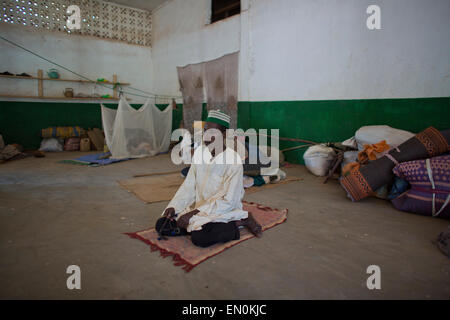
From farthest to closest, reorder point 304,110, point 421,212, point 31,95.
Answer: point 31,95, point 304,110, point 421,212

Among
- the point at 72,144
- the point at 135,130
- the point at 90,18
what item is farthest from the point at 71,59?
the point at 135,130

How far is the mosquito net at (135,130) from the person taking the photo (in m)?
5.84

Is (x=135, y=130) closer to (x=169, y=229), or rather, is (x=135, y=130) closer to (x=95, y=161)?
(x=95, y=161)

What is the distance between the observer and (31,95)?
23.7ft

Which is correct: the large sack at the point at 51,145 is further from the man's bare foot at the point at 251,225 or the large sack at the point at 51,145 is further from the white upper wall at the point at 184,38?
the man's bare foot at the point at 251,225

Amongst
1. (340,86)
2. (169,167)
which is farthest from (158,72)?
(340,86)

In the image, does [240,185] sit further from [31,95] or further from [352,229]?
[31,95]

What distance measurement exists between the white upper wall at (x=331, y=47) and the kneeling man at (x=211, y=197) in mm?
2937

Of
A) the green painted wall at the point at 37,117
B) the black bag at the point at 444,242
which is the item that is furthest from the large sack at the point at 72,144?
the black bag at the point at 444,242

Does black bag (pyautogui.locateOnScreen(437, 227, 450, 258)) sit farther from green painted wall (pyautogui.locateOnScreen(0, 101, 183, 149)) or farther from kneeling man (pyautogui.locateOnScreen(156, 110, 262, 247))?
green painted wall (pyautogui.locateOnScreen(0, 101, 183, 149))

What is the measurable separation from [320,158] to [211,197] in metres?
2.60

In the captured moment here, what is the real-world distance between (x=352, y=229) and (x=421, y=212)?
2.65 feet

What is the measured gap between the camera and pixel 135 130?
6105 mm
